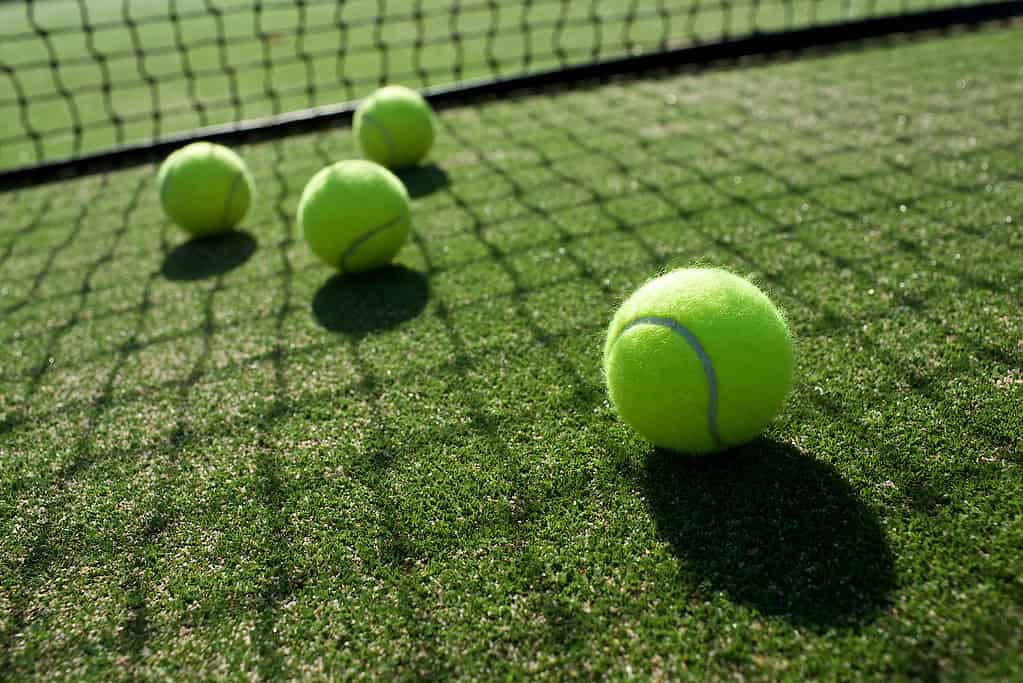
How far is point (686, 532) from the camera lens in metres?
1.61

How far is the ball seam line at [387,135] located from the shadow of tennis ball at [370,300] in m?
1.16

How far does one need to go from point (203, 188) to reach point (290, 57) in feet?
16.8

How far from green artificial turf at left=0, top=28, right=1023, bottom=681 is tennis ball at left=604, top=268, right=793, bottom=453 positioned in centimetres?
17

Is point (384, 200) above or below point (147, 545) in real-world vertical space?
above

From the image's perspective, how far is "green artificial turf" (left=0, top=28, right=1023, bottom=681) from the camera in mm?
1434

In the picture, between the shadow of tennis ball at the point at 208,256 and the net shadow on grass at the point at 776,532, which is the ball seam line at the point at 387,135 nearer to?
the shadow of tennis ball at the point at 208,256

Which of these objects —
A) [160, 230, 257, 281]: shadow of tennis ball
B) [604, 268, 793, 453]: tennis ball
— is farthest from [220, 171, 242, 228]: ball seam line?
[604, 268, 793, 453]: tennis ball

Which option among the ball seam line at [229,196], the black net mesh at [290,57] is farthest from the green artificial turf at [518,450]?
the black net mesh at [290,57]

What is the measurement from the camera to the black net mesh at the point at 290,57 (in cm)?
523

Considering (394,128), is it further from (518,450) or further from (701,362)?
(701,362)

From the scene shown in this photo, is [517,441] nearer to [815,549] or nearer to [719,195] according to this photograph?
[815,549]

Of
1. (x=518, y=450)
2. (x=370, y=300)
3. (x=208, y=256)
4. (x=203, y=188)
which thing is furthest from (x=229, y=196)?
(x=518, y=450)

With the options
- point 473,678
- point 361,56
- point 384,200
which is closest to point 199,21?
point 361,56

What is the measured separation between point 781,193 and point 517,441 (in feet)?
6.68
